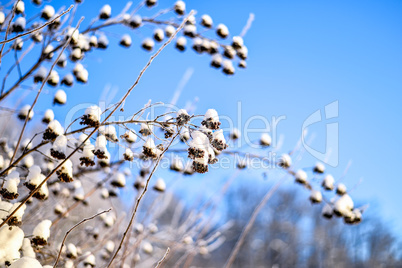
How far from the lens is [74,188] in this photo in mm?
2451

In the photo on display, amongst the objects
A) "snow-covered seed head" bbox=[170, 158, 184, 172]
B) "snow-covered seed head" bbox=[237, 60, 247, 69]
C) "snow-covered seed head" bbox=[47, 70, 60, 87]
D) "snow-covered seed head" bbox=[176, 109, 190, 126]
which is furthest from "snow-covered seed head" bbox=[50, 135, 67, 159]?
"snow-covered seed head" bbox=[237, 60, 247, 69]

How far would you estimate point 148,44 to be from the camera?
7.78 ft

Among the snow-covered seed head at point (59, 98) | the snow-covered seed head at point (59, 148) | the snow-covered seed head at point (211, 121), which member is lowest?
the snow-covered seed head at point (211, 121)

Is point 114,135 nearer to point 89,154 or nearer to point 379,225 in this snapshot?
point 89,154

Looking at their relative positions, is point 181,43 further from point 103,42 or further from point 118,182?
point 118,182

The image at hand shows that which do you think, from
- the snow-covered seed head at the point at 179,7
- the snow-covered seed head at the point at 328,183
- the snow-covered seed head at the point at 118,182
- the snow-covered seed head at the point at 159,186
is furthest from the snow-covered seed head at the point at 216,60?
the snow-covered seed head at the point at 328,183

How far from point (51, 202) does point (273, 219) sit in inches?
849

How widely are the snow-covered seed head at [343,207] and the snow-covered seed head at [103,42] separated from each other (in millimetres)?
1923

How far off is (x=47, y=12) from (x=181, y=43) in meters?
0.90

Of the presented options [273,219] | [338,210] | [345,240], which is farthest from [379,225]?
[338,210]

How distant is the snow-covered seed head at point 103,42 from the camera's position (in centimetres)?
228

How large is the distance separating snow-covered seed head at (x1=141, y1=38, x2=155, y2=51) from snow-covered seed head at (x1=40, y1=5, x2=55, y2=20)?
1.98 ft

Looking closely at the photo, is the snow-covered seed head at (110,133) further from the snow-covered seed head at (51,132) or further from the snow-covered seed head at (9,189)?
the snow-covered seed head at (9,189)

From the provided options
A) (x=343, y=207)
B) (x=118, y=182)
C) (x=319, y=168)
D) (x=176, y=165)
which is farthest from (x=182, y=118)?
(x=319, y=168)
